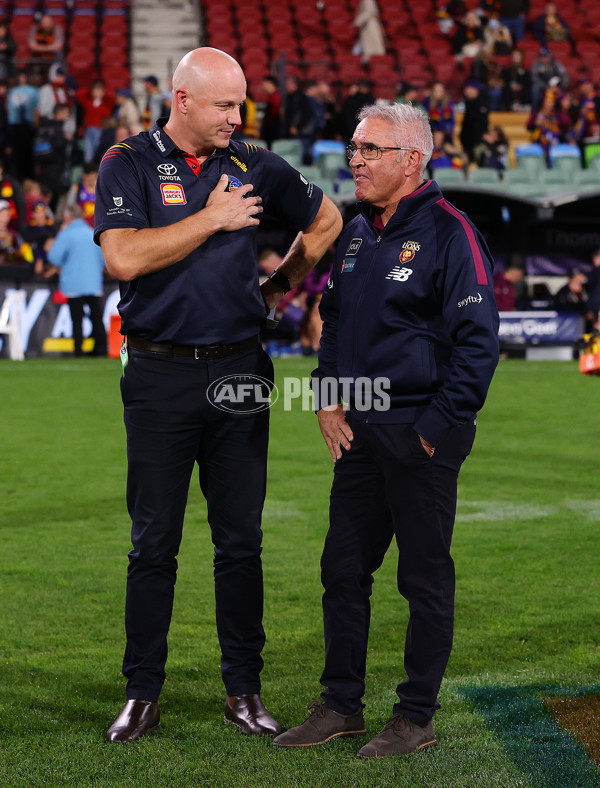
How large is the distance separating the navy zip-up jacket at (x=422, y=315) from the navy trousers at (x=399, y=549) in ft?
0.35

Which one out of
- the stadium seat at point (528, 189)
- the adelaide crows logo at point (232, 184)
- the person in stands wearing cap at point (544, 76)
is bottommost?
the adelaide crows logo at point (232, 184)

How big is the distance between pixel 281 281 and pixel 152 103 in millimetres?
16094

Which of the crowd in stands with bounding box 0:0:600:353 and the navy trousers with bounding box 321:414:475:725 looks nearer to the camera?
the navy trousers with bounding box 321:414:475:725

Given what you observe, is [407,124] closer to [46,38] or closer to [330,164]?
[330,164]

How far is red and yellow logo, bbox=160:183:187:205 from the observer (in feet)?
11.3

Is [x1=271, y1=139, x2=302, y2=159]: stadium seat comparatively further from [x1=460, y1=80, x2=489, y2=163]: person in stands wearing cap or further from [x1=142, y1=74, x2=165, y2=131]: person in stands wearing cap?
[x1=460, y1=80, x2=489, y2=163]: person in stands wearing cap

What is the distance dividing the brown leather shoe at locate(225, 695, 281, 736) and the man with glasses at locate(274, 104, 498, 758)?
0.11 metres

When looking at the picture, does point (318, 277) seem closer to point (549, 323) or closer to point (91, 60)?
point (549, 323)

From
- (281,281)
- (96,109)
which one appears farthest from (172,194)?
(96,109)

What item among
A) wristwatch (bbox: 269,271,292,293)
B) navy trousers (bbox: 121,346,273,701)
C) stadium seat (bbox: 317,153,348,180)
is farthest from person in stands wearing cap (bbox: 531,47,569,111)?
navy trousers (bbox: 121,346,273,701)

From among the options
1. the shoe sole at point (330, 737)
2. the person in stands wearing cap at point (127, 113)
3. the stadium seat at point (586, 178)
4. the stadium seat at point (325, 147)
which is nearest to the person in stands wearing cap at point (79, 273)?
the person in stands wearing cap at point (127, 113)

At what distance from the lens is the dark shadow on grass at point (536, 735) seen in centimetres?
317

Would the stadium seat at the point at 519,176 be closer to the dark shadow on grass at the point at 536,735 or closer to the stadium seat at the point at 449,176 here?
the stadium seat at the point at 449,176

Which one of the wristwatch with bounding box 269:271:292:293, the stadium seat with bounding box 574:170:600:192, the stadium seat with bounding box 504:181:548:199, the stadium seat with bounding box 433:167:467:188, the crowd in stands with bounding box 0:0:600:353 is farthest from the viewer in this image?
the stadium seat with bounding box 574:170:600:192
